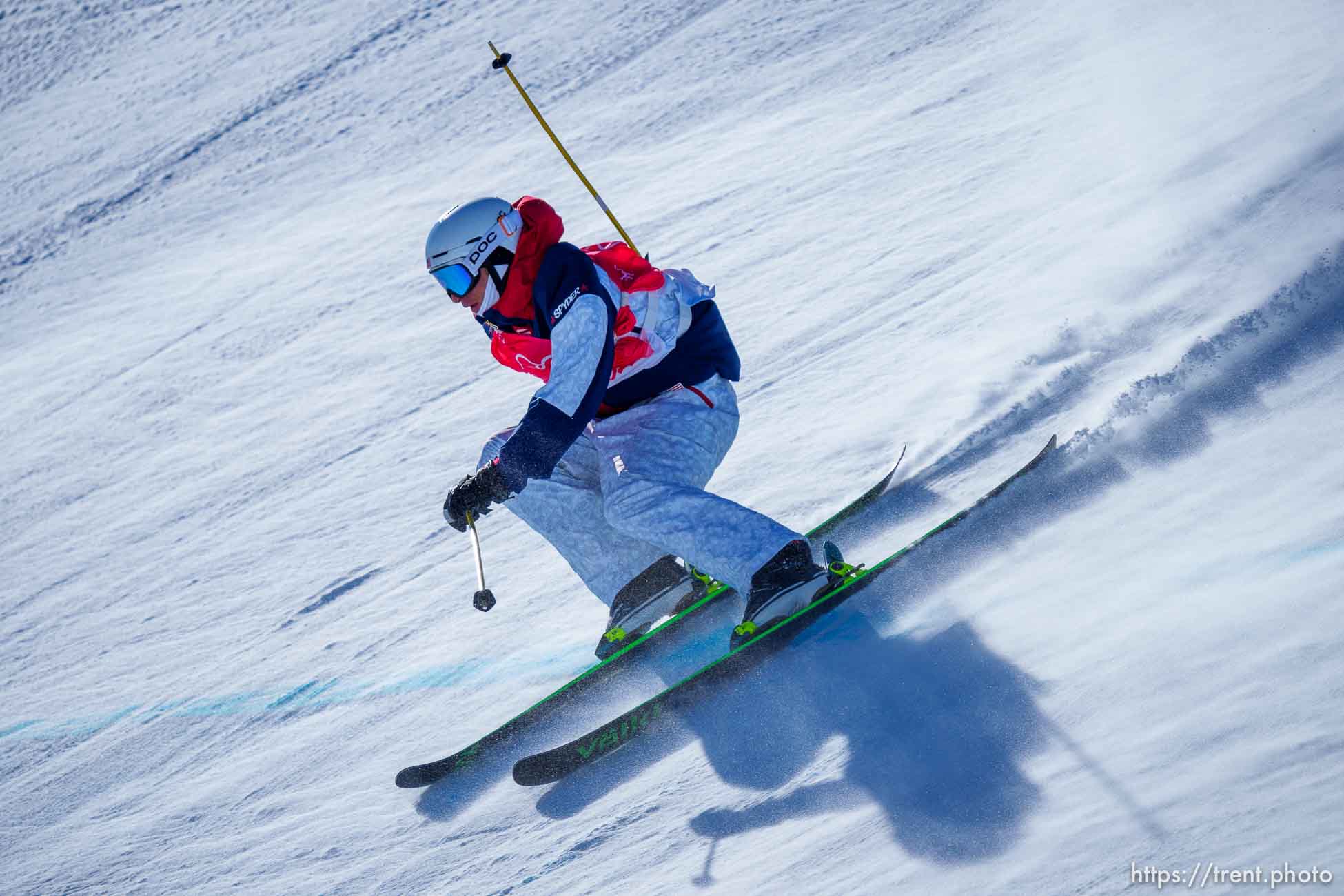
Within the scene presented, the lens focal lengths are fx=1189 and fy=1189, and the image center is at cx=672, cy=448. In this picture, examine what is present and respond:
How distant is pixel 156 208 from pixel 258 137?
4.46 feet

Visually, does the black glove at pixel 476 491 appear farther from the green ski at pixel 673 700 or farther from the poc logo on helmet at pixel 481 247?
the green ski at pixel 673 700

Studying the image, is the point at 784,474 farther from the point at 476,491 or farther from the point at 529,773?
the point at 529,773

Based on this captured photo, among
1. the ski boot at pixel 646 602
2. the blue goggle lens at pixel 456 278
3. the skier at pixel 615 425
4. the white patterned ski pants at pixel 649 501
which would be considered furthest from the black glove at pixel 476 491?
the ski boot at pixel 646 602

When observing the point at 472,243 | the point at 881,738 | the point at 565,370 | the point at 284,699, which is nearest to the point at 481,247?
the point at 472,243

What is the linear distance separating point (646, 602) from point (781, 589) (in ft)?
2.11

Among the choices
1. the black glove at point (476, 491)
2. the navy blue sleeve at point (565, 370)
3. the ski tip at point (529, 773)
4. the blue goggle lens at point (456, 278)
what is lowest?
the ski tip at point (529, 773)

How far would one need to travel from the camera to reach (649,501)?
3.78 m

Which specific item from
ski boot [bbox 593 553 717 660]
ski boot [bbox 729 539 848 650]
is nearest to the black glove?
ski boot [bbox 593 553 717 660]

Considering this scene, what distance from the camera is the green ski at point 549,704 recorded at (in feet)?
12.7

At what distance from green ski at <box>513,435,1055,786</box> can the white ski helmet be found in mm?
1399

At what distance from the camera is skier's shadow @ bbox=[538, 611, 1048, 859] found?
2926 mm

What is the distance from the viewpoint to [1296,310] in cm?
446

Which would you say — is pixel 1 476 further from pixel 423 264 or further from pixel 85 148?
pixel 85 148

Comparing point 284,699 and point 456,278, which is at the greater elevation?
point 456,278
